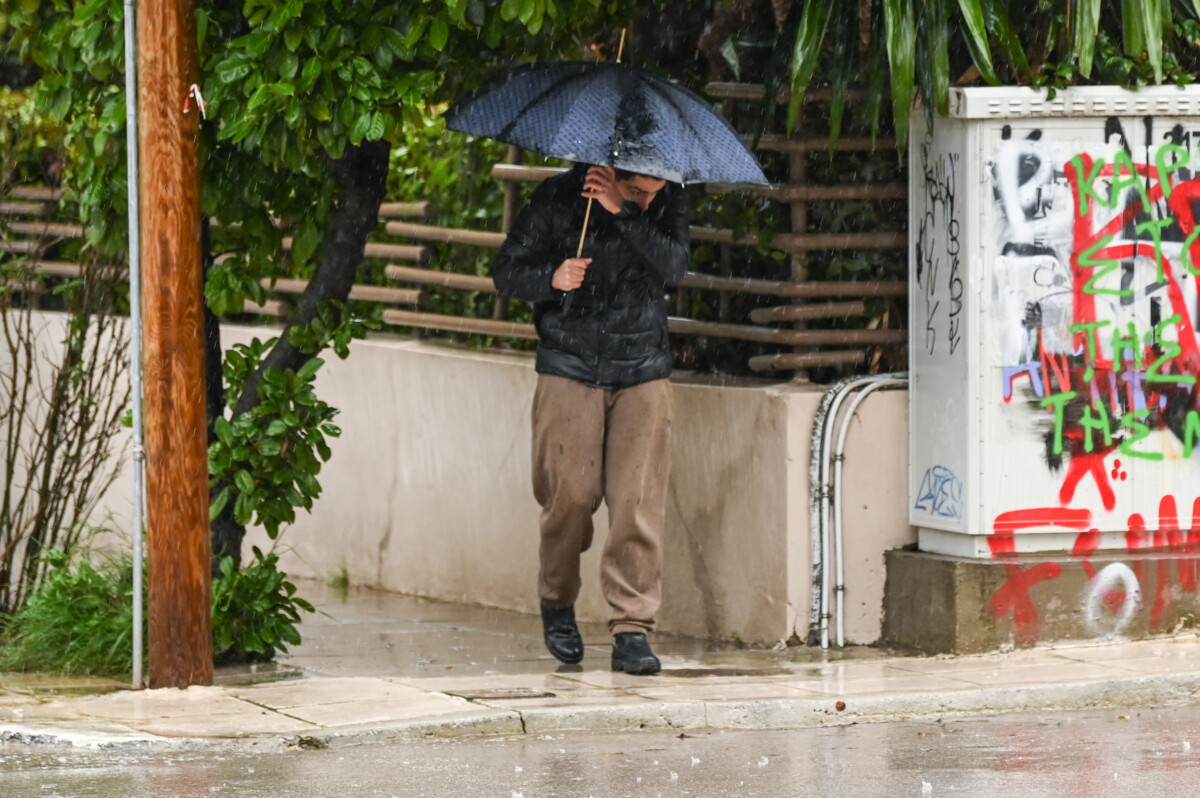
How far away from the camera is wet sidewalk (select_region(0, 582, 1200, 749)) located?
22.3 feet

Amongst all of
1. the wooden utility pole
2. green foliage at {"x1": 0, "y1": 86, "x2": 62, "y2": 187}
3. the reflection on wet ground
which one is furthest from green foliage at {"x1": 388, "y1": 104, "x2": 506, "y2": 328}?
the wooden utility pole

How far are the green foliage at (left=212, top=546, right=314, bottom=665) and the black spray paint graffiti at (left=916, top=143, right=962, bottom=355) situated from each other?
275cm

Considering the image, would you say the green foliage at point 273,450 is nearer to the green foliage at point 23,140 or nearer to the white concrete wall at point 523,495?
the white concrete wall at point 523,495

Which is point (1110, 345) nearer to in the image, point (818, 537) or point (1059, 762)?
point (818, 537)

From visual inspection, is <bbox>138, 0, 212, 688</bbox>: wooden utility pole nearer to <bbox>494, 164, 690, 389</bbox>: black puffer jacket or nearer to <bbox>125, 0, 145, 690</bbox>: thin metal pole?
<bbox>125, 0, 145, 690</bbox>: thin metal pole

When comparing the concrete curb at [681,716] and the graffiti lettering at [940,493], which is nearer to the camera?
the concrete curb at [681,716]

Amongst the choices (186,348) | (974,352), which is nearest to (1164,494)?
(974,352)

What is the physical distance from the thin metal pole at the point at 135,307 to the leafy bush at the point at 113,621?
0.49 m

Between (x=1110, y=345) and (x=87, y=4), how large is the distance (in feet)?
13.6

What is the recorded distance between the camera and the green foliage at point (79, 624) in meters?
7.94

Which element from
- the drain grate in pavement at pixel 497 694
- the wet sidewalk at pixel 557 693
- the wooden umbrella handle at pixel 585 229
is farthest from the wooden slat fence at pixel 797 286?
the drain grate in pavement at pixel 497 694

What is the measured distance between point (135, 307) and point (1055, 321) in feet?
11.6

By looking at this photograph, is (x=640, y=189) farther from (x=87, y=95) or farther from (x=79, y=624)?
(x=79, y=624)

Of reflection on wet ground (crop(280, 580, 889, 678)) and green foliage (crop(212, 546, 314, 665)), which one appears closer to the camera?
green foliage (crop(212, 546, 314, 665))
